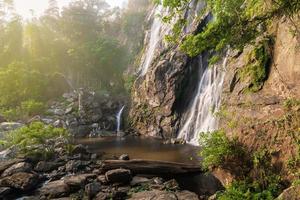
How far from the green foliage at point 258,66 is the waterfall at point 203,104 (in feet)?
29.1

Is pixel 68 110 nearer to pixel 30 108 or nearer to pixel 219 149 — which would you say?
pixel 30 108

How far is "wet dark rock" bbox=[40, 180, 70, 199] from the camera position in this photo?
1088 cm

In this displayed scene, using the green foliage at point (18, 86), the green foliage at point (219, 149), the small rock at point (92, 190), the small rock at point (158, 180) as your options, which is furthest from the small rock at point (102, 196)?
the green foliage at point (18, 86)

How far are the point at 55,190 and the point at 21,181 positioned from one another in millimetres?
1560

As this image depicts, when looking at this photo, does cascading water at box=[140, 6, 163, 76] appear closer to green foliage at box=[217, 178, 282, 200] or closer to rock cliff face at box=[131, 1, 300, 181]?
rock cliff face at box=[131, 1, 300, 181]

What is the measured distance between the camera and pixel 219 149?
29.0ft

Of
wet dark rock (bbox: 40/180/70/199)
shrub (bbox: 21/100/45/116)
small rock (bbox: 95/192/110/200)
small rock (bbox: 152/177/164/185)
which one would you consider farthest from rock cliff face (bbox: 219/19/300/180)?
shrub (bbox: 21/100/45/116)

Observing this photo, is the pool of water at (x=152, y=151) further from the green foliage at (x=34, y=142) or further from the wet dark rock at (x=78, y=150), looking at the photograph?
the green foliage at (x=34, y=142)

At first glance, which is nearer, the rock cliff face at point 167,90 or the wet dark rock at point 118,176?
the wet dark rock at point 118,176

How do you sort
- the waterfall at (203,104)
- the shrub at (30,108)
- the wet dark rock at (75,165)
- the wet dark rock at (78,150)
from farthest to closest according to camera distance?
the shrub at (30,108), the waterfall at (203,104), the wet dark rock at (78,150), the wet dark rock at (75,165)

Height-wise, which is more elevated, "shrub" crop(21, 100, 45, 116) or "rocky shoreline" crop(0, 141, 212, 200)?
"shrub" crop(21, 100, 45, 116)

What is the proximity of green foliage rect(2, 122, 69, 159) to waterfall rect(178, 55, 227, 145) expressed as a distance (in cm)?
944

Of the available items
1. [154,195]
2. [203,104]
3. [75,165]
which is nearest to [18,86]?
[203,104]

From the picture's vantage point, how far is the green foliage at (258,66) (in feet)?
33.9
